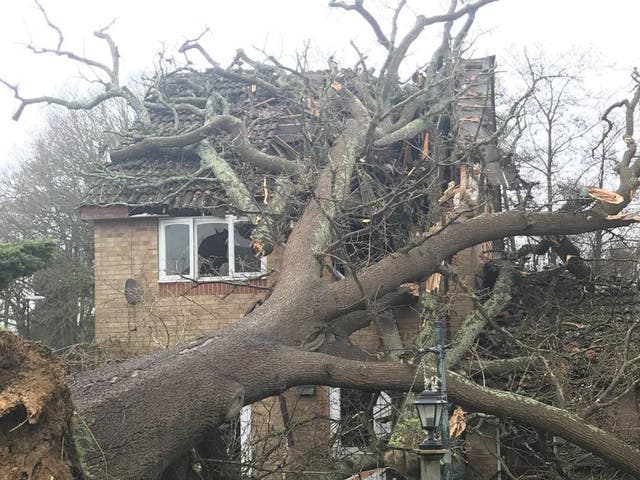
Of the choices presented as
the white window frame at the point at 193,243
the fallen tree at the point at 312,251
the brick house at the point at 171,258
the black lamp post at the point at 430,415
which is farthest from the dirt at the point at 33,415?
the white window frame at the point at 193,243

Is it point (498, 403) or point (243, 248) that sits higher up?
point (243, 248)

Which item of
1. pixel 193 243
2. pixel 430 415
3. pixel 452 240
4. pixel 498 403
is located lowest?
pixel 498 403

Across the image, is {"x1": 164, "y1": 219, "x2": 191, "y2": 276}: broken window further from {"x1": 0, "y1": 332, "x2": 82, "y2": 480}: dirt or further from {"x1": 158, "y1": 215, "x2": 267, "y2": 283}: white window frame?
{"x1": 0, "y1": 332, "x2": 82, "y2": 480}: dirt

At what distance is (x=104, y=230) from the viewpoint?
1247 cm

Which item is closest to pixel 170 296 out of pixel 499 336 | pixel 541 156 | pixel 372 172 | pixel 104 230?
pixel 104 230

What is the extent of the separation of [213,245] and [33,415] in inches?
310

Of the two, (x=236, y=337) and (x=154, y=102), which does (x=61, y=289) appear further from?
(x=236, y=337)

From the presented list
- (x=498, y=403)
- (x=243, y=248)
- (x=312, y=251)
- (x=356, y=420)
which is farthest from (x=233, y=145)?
(x=498, y=403)

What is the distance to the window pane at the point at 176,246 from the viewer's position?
12.3 meters

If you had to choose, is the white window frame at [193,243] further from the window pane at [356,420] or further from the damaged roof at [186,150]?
the window pane at [356,420]

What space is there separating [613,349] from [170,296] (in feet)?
20.9

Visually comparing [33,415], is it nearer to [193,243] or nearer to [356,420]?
[356,420]

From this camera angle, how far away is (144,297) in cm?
1191

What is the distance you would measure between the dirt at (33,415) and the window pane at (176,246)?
750cm
